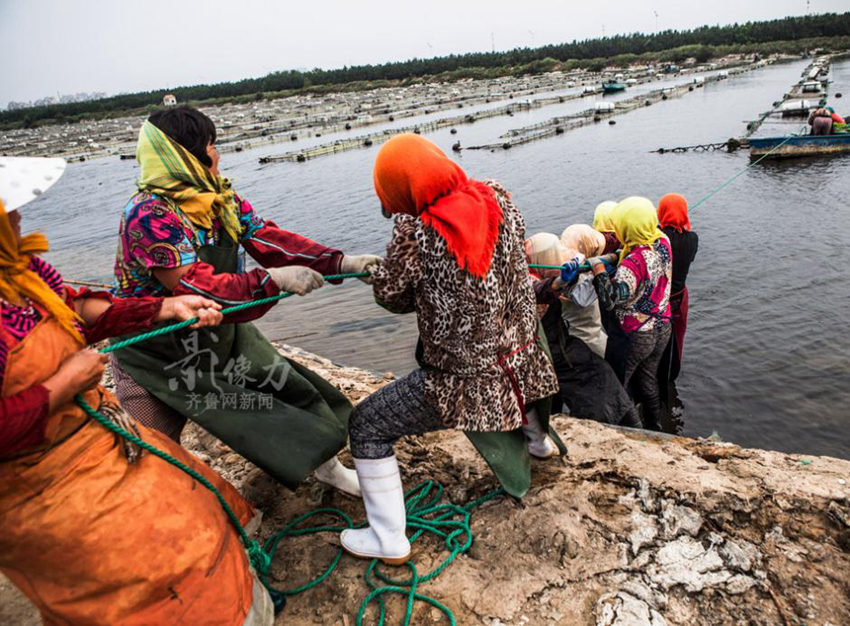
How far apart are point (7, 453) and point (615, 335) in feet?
12.8

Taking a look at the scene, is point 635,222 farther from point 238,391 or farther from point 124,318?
point 124,318

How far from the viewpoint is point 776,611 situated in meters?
2.02

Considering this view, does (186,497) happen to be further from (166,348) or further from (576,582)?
(576,582)

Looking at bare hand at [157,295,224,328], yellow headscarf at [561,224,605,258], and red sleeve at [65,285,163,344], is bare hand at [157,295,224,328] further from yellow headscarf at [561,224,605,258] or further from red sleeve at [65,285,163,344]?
yellow headscarf at [561,224,605,258]

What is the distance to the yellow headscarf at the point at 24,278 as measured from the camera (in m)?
1.46

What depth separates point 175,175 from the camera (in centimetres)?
224

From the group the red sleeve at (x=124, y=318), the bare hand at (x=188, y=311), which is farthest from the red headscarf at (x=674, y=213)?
the red sleeve at (x=124, y=318)

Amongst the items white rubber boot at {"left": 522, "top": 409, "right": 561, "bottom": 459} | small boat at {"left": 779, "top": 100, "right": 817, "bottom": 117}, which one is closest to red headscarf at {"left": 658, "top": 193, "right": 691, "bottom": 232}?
white rubber boot at {"left": 522, "top": 409, "right": 561, "bottom": 459}

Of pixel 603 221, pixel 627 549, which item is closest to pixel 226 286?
pixel 627 549

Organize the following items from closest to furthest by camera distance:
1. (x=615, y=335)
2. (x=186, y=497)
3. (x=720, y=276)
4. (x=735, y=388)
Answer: (x=186, y=497)
(x=615, y=335)
(x=735, y=388)
(x=720, y=276)

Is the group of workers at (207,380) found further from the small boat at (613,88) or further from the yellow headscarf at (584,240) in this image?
the small boat at (613,88)

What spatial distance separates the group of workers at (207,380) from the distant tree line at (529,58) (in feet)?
256

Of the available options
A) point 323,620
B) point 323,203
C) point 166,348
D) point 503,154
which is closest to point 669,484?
point 323,620

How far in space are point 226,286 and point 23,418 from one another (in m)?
0.91
